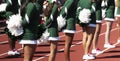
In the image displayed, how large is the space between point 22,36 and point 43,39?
0.58 m

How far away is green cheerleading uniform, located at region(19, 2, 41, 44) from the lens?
241 inches

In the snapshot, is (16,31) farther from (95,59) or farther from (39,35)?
(95,59)

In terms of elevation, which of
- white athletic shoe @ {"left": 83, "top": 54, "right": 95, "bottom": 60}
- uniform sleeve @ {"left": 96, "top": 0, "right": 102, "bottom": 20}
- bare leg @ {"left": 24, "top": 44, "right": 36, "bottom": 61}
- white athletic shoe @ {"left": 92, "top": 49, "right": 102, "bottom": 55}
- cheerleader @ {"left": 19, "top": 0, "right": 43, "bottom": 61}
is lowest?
white athletic shoe @ {"left": 83, "top": 54, "right": 95, "bottom": 60}

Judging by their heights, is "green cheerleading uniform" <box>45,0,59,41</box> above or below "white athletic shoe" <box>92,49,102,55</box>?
above

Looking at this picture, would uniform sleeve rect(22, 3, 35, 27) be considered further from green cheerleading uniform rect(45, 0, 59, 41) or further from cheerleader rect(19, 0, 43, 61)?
green cheerleading uniform rect(45, 0, 59, 41)

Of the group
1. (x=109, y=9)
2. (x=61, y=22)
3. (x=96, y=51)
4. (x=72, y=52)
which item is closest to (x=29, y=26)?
(x=61, y=22)

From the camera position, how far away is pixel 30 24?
245 inches

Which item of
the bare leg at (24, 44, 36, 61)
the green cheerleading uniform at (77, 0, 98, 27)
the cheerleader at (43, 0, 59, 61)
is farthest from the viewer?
the green cheerleading uniform at (77, 0, 98, 27)

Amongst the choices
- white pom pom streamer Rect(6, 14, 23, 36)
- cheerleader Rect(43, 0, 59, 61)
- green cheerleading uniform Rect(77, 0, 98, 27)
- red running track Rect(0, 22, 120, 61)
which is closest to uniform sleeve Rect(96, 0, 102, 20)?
green cheerleading uniform Rect(77, 0, 98, 27)

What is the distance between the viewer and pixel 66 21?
26.6 feet

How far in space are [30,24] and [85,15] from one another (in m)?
2.91

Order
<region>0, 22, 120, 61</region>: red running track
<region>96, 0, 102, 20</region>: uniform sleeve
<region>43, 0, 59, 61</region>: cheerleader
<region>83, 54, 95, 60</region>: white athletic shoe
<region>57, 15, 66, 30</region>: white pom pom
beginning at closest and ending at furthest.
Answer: <region>43, 0, 59, 61</region>: cheerleader < <region>57, 15, 66, 30</region>: white pom pom < <region>83, 54, 95, 60</region>: white athletic shoe < <region>0, 22, 120, 61</region>: red running track < <region>96, 0, 102, 20</region>: uniform sleeve

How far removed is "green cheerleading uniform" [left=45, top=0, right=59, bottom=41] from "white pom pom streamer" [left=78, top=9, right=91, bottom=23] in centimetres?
167

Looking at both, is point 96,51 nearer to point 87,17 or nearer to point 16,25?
point 87,17
